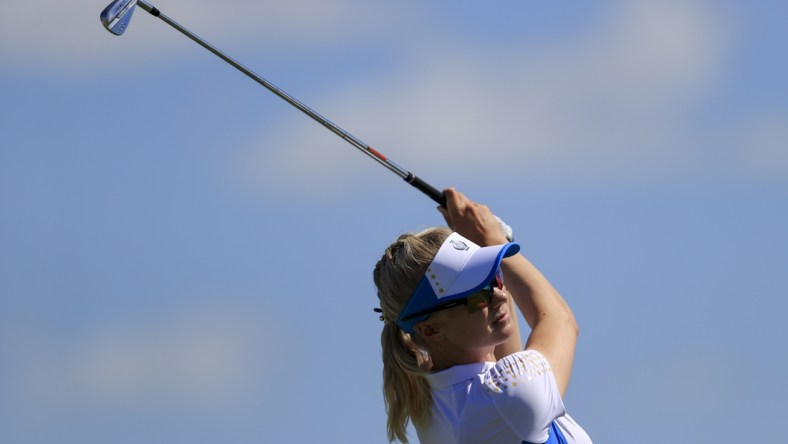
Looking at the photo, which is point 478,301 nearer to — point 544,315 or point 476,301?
point 476,301

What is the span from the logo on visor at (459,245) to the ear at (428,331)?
1.09ft

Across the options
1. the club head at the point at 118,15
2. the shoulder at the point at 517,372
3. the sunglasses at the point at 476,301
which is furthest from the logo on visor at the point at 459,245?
the club head at the point at 118,15

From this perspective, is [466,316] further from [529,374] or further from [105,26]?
[105,26]

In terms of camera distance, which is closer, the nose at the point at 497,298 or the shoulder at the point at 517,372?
the shoulder at the point at 517,372

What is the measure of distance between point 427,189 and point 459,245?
1.07 metres

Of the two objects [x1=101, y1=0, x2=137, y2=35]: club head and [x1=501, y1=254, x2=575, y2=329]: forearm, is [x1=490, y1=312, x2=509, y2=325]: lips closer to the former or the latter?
[x1=501, y1=254, x2=575, y2=329]: forearm

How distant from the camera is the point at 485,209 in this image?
5383 mm

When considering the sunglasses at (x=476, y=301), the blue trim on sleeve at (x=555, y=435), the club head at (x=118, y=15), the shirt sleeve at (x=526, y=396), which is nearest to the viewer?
the shirt sleeve at (x=526, y=396)

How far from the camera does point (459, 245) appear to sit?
4871 millimetres

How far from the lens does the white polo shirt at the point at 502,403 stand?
14.6 ft

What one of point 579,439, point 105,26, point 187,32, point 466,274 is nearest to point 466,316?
point 466,274

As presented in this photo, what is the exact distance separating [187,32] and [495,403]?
3264mm

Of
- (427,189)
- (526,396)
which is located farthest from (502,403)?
(427,189)

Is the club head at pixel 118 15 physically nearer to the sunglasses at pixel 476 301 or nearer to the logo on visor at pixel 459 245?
the logo on visor at pixel 459 245
